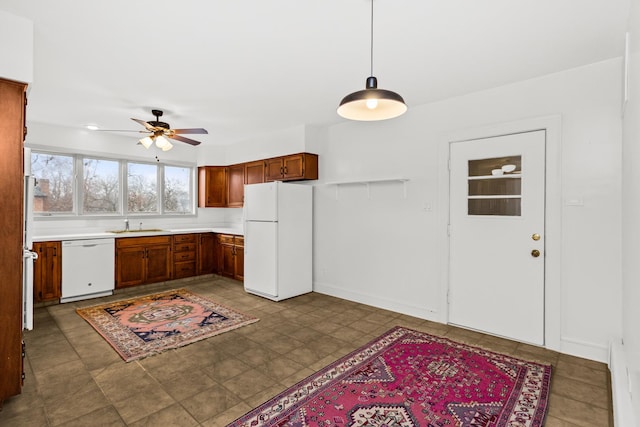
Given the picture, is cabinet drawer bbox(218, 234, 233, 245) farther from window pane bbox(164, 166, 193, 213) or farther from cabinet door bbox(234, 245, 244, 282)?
window pane bbox(164, 166, 193, 213)

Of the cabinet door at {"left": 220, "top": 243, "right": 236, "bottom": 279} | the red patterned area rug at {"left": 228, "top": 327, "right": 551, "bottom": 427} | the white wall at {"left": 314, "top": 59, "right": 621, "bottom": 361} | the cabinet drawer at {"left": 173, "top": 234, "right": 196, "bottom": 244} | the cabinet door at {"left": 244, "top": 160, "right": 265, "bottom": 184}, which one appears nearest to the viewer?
the red patterned area rug at {"left": 228, "top": 327, "right": 551, "bottom": 427}

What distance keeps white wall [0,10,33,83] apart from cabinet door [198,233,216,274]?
161 inches

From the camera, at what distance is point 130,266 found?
502cm

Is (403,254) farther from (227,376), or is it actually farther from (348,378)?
(227,376)

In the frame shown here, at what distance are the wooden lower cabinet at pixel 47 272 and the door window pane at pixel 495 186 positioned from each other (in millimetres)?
5298

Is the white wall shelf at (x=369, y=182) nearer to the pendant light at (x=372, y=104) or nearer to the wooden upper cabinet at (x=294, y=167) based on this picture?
the wooden upper cabinet at (x=294, y=167)

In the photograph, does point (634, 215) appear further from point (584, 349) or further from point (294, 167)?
point (294, 167)

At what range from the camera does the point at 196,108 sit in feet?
13.1

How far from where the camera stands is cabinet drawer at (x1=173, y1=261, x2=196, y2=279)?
5.59 metres

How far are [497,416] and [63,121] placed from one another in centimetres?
599

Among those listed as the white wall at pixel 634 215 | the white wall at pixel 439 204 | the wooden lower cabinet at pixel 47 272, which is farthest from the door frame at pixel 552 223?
the wooden lower cabinet at pixel 47 272

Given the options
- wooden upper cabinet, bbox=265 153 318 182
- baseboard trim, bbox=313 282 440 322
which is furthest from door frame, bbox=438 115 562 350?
wooden upper cabinet, bbox=265 153 318 182

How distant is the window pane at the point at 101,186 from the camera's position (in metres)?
5.29

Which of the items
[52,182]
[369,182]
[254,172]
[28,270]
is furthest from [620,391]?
[52,182]
